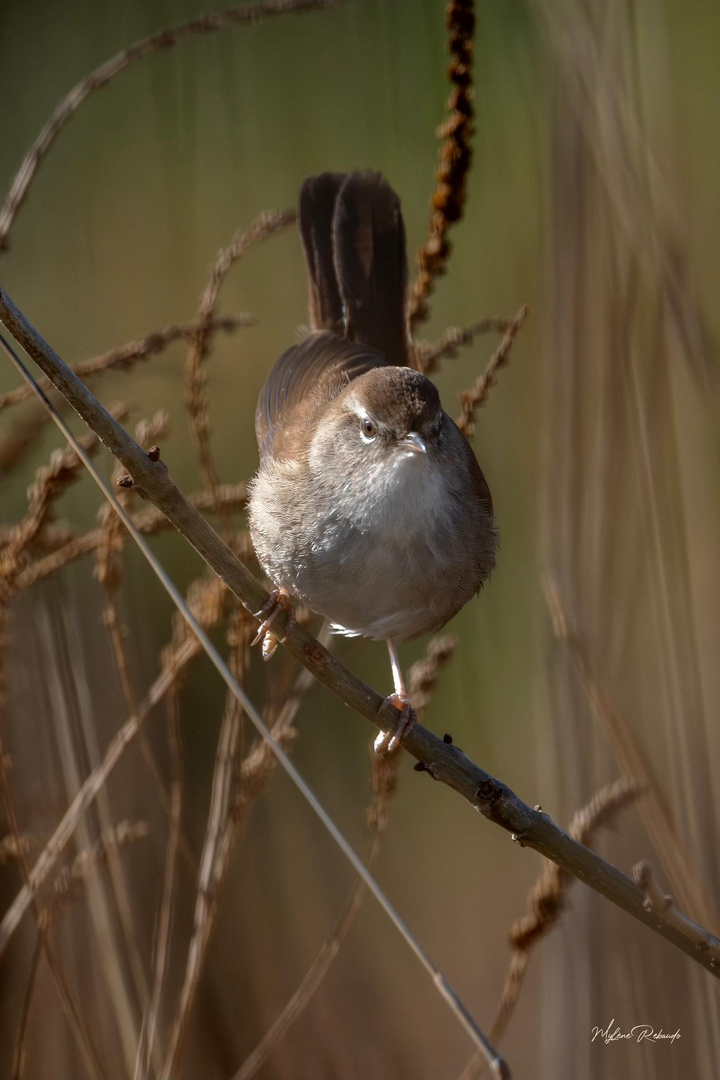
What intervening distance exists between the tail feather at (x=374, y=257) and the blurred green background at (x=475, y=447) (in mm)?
286

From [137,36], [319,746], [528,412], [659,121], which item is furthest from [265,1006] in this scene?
[137,36]

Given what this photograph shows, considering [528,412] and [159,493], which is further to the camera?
[528,412]

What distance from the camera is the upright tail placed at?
8.61 feet

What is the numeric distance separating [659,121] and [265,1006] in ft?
8.16

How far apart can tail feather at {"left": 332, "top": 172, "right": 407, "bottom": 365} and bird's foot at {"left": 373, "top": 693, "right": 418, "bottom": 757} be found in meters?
0.98

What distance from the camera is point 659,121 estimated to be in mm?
2307

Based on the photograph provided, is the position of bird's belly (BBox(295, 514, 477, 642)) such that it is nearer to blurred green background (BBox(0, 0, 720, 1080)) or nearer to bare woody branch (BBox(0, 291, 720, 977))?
blurred green background (BBox(0, 0, 720, 1080))

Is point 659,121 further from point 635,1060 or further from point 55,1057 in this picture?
point 55,1057

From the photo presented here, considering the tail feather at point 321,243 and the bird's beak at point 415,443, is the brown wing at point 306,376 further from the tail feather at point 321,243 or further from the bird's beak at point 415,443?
the bird's beak at point 415,443

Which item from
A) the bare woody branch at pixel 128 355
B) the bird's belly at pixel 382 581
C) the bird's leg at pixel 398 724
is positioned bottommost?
the bird's leg at pixel 398 724

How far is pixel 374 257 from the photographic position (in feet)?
8.61

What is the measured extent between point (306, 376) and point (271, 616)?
88 cm

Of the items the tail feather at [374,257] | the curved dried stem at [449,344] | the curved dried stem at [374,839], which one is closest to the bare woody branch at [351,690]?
the curved dried stem at [374,839]

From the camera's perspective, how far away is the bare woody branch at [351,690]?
1438mm
